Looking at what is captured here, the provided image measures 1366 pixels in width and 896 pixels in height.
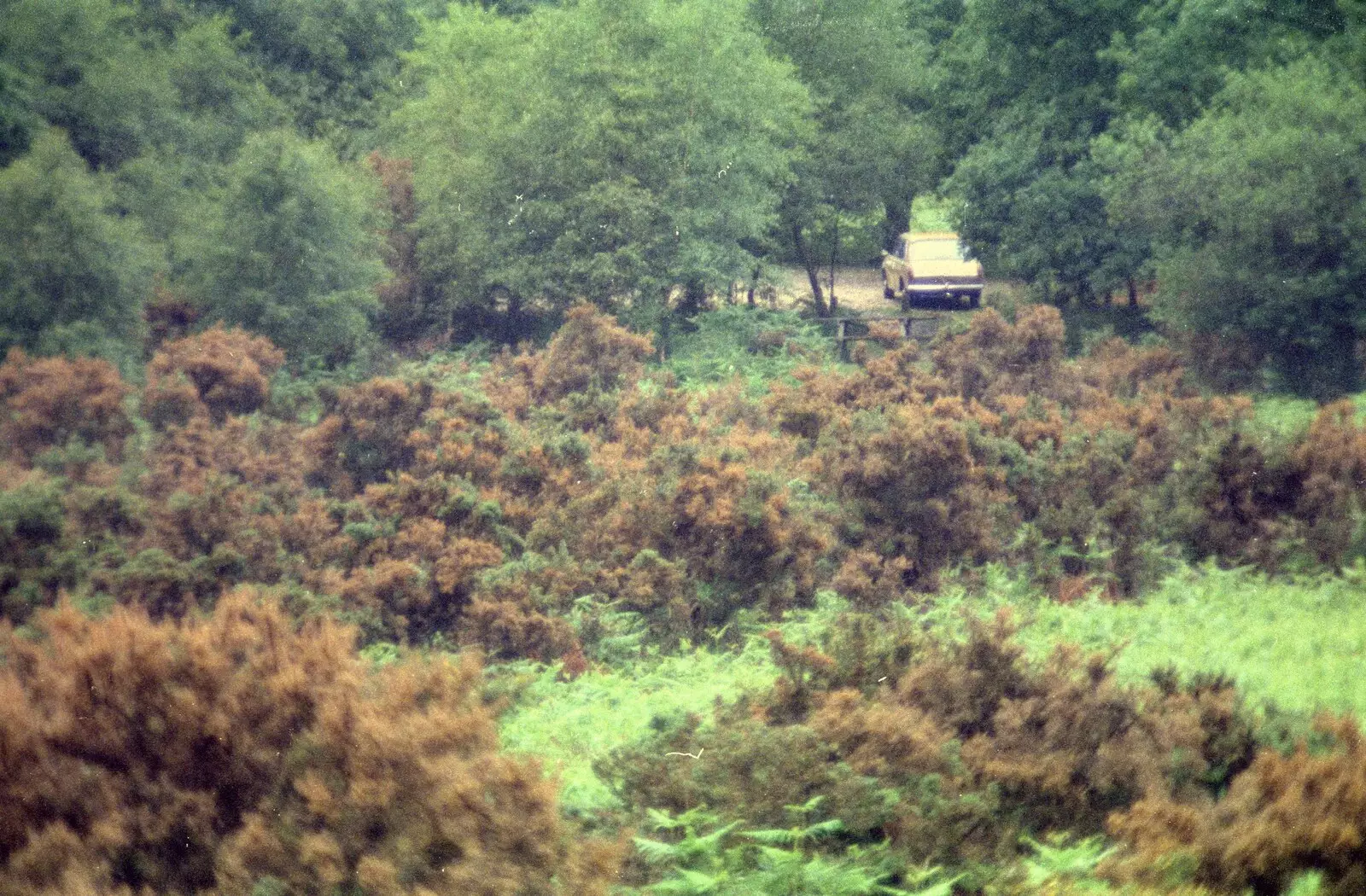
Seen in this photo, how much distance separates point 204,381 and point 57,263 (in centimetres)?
554

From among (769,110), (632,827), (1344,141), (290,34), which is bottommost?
A: (632,827)

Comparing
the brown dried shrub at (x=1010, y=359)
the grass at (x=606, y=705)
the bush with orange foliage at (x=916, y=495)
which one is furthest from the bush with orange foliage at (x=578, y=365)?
the grass at (x=606, y=705)

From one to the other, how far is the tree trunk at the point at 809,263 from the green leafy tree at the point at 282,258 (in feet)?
49.1

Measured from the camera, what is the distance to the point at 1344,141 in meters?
21.1

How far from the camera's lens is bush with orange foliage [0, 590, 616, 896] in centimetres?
443

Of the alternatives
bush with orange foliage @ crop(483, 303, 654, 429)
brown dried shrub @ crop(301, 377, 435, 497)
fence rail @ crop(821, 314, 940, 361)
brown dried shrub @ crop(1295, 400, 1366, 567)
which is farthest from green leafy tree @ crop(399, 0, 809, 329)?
brown dried shrub @ crop(1295, 400, 1366, 567)

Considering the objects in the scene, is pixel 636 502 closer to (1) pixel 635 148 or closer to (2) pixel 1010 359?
(2) pixel 1010 359

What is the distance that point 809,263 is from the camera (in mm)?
37438

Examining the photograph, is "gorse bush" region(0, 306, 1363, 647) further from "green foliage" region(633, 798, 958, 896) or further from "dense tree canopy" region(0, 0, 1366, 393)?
"dense tree canopy" region(0, 0, 1366, 393)

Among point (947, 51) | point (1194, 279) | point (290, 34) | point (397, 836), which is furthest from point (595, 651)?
point (290, 34)

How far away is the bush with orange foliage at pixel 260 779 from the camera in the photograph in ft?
→ 14.5

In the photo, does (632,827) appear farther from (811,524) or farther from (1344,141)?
(1344,141)

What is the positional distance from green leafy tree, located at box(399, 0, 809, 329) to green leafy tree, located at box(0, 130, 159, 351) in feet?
31.0

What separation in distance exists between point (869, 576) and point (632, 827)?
691 cm
